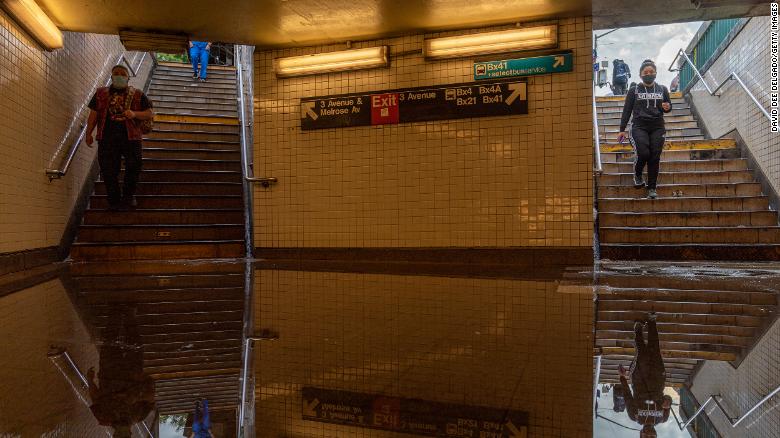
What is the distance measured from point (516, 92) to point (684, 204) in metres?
3.08

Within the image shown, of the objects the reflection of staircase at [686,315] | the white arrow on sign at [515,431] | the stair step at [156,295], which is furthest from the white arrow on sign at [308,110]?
the white arrow on sign at [515,431]

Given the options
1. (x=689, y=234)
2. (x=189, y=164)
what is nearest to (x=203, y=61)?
(x=189, y=164)

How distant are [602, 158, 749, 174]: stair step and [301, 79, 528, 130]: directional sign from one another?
301 cm

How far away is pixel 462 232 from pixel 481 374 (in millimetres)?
4575

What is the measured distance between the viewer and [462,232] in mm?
6289

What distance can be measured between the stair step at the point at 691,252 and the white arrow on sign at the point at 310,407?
5822 mm

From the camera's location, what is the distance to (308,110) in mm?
6910

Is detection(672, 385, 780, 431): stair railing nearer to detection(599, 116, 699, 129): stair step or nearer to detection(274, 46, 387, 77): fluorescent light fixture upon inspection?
detection(274, 46, 387, 77): fluorescent light fixture

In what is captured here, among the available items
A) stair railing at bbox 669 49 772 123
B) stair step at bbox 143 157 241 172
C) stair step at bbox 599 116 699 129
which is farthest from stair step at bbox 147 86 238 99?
stair railing at bbox 669 49 772 123

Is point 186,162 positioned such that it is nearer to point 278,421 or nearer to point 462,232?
point 462,232

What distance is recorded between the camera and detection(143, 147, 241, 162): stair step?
8.80m

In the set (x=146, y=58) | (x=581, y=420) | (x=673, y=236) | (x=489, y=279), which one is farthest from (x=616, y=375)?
(x=146, y=58)

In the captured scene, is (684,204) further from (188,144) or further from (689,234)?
(188,144)

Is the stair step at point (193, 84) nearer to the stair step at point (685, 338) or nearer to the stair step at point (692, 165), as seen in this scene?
the stair step at point (692, 165)
